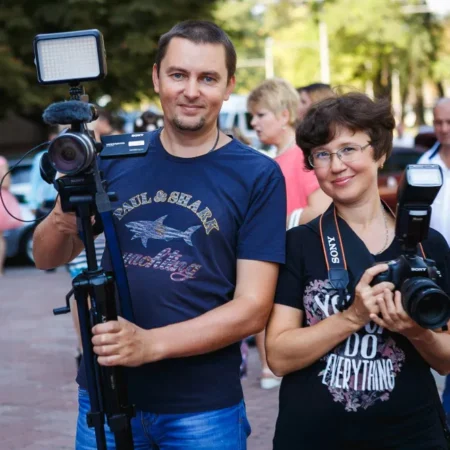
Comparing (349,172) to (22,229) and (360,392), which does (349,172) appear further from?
(22,229)

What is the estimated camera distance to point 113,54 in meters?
21.3

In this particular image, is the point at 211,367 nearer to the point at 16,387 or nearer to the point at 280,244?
the point at 280,244

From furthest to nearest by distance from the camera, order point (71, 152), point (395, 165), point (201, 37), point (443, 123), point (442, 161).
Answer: point (395, 165) → point (443, 123) → point (442, 161) → point (201, 37) → point (71, 152)

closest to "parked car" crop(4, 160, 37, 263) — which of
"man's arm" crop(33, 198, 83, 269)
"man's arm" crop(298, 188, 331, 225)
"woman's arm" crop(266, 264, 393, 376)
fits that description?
"man's arm" crop(298, 188, 331, 225)

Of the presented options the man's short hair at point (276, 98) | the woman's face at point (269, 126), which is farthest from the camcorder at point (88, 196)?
the man's short hair at point (276, 98)

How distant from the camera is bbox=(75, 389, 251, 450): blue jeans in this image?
279 cm

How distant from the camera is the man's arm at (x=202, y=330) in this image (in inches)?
96.8

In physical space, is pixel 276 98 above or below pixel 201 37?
below

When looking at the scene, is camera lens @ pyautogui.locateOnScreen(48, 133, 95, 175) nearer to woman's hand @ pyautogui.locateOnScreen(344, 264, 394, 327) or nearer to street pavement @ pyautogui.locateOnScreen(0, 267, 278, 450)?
woman's hand @ pyautogui.locateOnScreen(344, 264, 394, 327)

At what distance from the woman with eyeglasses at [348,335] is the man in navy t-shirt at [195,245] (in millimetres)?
105

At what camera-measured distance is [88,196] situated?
2.47 meters

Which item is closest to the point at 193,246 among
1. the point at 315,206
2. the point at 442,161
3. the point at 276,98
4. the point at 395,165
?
the point at 315,206

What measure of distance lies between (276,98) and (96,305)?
13.3 ft

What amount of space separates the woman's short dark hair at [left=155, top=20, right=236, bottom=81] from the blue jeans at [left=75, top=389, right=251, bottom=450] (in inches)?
40.0
